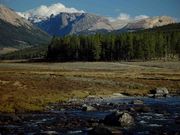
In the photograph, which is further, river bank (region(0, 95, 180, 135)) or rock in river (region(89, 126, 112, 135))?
river bank (region(0, 95, 180, 135))

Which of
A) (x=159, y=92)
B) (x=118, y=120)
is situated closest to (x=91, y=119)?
(x=118, y=120)

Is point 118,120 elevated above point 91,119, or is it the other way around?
point 118,120

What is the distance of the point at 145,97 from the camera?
2876 inches

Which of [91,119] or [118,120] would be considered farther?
[91,119]

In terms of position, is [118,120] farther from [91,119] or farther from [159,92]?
[159,92]

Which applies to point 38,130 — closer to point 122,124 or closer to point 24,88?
point 122,124

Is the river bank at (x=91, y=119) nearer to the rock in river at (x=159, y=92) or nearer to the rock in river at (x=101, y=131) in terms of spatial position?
the rock in river at (x=101, y=131)

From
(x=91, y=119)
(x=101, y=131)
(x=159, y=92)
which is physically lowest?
(x=91, y=119)

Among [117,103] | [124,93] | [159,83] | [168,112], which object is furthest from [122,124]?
[159,83]

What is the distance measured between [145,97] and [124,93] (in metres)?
4.70

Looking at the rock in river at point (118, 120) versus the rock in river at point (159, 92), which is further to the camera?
the rock in river at point (159, 92)

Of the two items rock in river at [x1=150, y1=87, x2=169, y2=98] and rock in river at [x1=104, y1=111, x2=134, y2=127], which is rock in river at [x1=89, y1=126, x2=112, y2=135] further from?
rock in river at [x1=150, y1=87, x2=169, y2=98]

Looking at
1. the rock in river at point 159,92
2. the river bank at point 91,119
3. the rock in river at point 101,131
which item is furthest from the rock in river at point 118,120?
the rock in river at point 159,92

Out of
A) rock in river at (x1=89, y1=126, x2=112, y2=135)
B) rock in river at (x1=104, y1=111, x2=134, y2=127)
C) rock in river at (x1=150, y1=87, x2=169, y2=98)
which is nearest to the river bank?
rock in river at (x1=89, y1=126, x2=112, y2=135)
